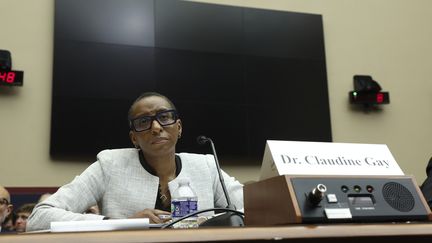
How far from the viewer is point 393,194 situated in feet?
2.94

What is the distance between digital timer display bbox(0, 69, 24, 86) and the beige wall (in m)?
0.07

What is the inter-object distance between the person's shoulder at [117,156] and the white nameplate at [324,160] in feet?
3.24

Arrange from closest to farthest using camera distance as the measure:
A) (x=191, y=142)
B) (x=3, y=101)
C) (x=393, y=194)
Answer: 1. (x=393, y=194)
2. (x=3, y=101)
3. (x=191, y=142)

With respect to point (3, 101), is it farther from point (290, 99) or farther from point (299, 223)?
point (299, 223)

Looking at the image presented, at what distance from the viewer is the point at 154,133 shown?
1.83 m

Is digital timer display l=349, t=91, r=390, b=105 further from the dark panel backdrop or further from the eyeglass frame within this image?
the eyeglass frame

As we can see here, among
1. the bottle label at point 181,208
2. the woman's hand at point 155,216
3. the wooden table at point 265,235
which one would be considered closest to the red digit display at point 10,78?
the woman's hand at point 155,216

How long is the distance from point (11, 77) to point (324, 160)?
9.70 ft

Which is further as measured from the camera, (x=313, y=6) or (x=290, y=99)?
(x=313, y=6)

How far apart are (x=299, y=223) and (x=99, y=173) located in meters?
1.16

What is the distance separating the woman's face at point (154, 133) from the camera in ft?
6.00

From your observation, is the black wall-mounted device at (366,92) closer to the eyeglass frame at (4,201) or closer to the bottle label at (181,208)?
the eyeglass frame at (4,201)

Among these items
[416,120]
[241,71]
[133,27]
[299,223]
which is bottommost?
[299,223]

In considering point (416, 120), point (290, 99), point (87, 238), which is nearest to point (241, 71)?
point (290, 99)
